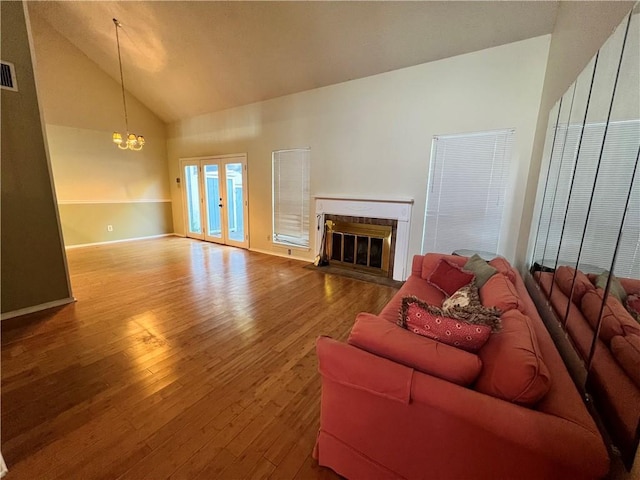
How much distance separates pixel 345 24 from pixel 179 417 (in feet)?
13.6

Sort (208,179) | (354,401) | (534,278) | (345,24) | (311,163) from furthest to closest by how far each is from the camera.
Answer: (208,179) → (311,163) → (345,24) → (534,278) → (354,401)

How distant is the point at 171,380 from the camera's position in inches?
73.3

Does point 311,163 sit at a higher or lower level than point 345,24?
lower

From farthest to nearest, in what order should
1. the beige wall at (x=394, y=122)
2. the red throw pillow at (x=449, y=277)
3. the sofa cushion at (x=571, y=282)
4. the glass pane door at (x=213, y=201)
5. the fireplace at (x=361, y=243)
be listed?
the glass pane door at (x=213, y=201), the fireplace at (x=361, y=243), the beige wall at (x=394, y=122), the red throw pillow at (x=449, y=277), the sofa cushion at (x=571, y=282)

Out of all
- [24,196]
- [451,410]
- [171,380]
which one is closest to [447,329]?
[451,410]

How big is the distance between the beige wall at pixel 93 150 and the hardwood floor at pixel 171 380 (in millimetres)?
3128

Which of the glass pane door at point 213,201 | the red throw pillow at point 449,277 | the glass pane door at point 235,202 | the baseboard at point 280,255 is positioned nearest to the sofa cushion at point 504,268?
the red throw pillow at point 449,277

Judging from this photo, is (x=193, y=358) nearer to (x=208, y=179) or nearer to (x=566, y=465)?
(x=566, y=465)

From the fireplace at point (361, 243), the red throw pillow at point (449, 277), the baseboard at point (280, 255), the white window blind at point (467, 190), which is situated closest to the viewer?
the red throw pillow at point (449, 277)

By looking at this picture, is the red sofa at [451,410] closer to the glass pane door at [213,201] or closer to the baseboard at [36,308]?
the baseboard at [36,308]

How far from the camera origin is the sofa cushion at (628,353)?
2.89ft

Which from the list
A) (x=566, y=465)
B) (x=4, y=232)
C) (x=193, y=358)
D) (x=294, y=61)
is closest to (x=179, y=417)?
(x=193, y=358)

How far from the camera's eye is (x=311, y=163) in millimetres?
4602

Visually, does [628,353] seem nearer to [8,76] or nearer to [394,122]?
[394,122]
